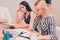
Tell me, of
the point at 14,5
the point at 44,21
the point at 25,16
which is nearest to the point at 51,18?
the point at 44,21

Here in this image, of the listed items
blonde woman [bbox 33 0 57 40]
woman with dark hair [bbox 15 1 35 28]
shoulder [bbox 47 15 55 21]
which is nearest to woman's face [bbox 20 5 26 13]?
woman with dark hair [bbox 15 1 35 28]

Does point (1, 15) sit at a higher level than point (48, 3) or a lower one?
lower

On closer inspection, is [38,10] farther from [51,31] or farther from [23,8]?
[51,31]

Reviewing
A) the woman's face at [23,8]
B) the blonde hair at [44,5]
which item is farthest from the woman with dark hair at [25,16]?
the blonde hair at [44,5]

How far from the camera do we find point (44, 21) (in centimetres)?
191

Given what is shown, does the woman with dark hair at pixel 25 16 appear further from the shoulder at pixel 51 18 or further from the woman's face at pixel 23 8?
the shoulder at pixel 51 18

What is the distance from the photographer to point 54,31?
1913 millimetres

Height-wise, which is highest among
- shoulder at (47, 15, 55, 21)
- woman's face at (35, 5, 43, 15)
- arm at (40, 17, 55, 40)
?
woman's face at (35, 5, 43, 15)

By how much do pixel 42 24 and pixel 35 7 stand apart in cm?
23

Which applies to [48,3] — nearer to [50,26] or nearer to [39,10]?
[39,10]

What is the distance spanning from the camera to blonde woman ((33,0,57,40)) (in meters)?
1.88

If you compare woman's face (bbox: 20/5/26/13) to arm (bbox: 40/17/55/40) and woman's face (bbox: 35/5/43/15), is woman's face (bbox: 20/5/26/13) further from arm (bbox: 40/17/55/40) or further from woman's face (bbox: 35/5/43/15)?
arm (bbox: 40/17/55/40)

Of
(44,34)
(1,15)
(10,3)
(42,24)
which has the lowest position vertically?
(44,34)

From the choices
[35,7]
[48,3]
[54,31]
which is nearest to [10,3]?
[35,7]
